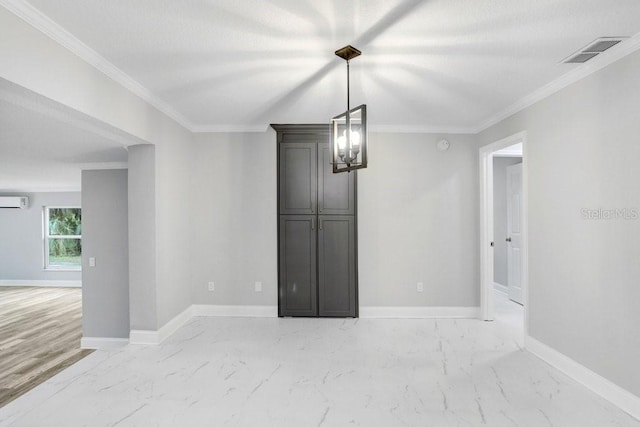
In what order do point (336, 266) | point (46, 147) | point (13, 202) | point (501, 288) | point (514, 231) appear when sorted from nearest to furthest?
point (46, 147) < point (336, 266) < point (514, 231) < point (501, 288) < point (13, 202)

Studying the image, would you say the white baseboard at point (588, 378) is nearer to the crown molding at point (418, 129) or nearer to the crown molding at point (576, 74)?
the crown molding at point (576, 74)

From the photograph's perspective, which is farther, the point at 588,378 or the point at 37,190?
the point at 37,190

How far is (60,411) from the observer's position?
2377mm

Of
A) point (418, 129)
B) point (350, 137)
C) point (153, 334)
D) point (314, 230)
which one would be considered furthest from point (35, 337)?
point (418, 129)

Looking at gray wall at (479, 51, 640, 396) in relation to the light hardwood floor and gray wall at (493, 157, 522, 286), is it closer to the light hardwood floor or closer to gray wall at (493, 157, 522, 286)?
gray wall at (493, 157, 522, 286)

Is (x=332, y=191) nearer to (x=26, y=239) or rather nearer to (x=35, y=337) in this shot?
(x=35, y=337)

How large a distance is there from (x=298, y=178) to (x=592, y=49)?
123 inches

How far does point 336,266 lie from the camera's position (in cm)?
443

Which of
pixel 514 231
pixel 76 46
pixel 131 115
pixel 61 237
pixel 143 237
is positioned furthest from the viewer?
pixel 61 237

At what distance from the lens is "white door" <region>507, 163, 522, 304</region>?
5387 mm

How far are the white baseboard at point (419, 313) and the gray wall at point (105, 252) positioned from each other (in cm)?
325

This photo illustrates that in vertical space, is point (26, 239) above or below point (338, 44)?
below

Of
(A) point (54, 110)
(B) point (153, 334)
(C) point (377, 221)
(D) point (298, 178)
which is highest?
(A) point (54, 110)

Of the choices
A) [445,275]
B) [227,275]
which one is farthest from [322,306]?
[445,275]
